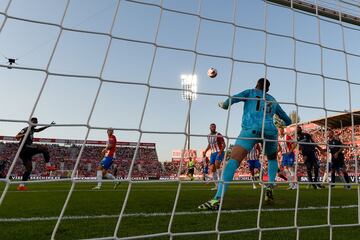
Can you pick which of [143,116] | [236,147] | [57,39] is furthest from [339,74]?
[57,39]

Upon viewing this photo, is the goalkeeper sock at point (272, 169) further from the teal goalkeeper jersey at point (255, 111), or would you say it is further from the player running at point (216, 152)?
the player running at point (216, 152)

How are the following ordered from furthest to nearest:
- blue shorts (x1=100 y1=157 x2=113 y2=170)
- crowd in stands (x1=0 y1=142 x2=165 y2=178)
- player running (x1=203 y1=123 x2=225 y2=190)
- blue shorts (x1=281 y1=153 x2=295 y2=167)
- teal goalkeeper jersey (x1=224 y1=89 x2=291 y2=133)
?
crowd in stands (x1=0 y1=142 x2=165 y2=178) → blue shorts (x1=281 y1=153 x2=295 y2=167) → player running (x1=203 y1=123 x2=225 y2=190) → blue shorts (x1=100 y1=157 x2=113 y2=170) → teal goalkeeper jersey (x1=224 y1=89 x2=291 y2=133)

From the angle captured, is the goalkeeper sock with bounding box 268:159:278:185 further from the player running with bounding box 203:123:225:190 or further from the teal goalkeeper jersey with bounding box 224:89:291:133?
the player running with bounding box 203:123:225:190

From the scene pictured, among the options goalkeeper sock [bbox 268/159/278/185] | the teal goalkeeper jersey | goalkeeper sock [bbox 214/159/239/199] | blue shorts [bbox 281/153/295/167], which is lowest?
goalkeeper sock [bbox 214/159/239/199]

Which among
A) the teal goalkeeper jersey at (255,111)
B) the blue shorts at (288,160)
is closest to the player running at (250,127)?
the teal goalkeeper jersey at (255,111)

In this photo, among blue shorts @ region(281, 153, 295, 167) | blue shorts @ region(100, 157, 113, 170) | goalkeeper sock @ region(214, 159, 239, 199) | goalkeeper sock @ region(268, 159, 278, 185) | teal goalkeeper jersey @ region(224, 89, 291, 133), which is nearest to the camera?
goalkeeper sock @ region(214, 159, 239, 199)

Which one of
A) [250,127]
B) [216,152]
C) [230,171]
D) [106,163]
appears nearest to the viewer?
[230,171]

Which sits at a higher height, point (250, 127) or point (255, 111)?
point (255, 111)

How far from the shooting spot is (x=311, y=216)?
3.88m

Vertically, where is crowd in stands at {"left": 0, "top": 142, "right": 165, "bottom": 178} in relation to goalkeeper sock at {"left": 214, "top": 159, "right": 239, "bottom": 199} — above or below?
above

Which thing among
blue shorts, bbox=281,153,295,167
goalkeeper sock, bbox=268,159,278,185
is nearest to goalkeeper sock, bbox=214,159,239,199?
goalkeeper sock, bbox=268,159,278,185

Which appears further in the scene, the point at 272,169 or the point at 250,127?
the point at 272,169

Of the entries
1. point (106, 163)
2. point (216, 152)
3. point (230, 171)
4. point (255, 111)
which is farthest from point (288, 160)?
point (230, 171)

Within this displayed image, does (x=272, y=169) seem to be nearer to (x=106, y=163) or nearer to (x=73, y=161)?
(x=106, y=163)
